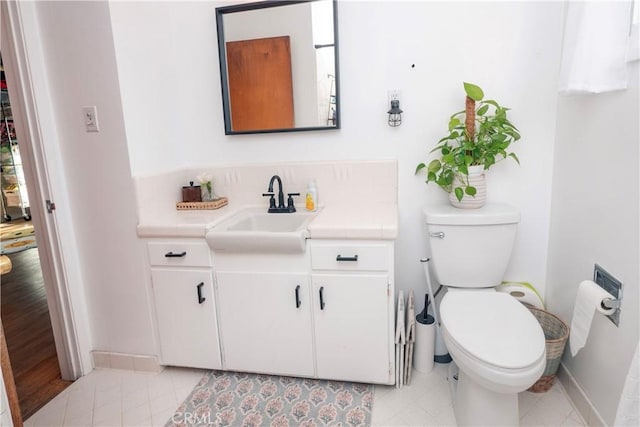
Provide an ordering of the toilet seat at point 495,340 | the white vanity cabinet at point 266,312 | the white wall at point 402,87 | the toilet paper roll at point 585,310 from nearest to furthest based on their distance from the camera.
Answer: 1. the toilet seat at point 495,340
2. the toilet paper roll at point 585,310
3. the white vanity cabinet at point 266,312
4. the white wall at point 402,87

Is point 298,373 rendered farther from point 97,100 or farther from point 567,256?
point 97,100

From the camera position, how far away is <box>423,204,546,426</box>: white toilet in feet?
4.09

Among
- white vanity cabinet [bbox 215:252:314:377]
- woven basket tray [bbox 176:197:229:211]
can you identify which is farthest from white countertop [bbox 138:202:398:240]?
white vanity cabinet [bbox 215:252:314:377]

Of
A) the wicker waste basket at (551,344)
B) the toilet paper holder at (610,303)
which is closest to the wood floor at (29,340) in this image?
the wicker waste basket at (551,344)

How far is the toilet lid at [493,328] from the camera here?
125 centimetres

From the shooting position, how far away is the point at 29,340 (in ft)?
7.61

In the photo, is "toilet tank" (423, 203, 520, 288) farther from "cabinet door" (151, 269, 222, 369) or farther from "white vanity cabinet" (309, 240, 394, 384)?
"cabinet door" (151, 269, 222, 369)

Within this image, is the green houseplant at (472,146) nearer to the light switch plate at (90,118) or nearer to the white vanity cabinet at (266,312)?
the white vanity cabinet at (266,312)

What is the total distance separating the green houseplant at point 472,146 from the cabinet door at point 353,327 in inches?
23.5

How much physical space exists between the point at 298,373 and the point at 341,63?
5.19 feet

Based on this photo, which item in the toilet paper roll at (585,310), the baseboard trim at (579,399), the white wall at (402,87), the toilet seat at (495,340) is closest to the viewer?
the toilet seat at (495,340)

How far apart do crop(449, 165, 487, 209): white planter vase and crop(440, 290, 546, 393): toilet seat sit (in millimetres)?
437

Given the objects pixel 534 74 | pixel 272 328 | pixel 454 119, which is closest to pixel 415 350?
pixel 272 328

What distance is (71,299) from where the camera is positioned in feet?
6.20
